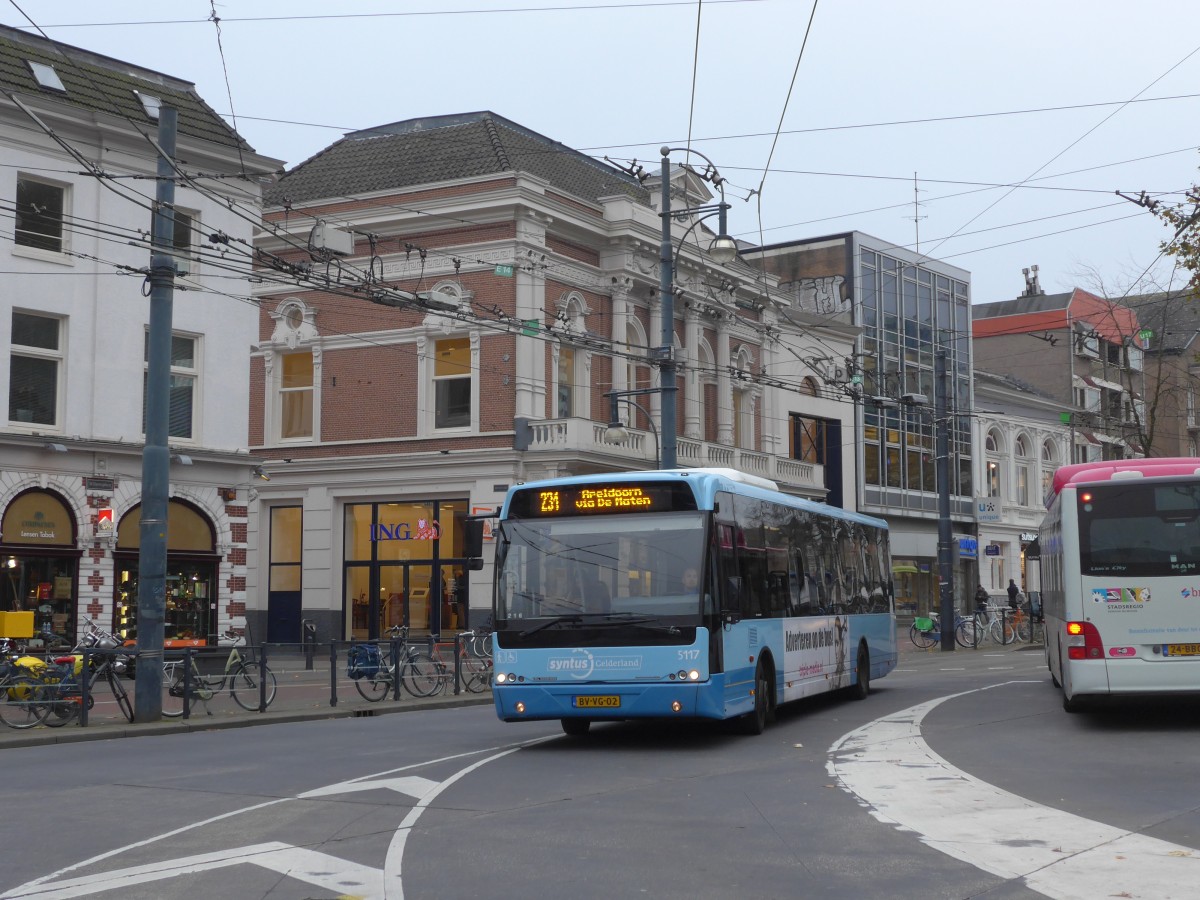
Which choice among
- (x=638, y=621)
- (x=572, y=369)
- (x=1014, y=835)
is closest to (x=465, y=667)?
(x=638, y=621)

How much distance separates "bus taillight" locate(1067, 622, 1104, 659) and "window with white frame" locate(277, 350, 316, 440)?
29.9m

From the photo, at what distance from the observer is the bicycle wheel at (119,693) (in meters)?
19.8

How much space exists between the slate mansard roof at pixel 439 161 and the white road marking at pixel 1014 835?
96.3 ft

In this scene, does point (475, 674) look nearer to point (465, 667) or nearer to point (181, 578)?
point (465, 667)

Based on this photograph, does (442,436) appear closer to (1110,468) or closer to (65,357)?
(65,357)

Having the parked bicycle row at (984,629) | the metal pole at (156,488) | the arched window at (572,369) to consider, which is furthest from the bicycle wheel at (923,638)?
the metal pole at (156,488)

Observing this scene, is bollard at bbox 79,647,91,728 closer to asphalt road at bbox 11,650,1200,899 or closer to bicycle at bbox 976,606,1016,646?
asphalt road at bbox 11,650,1200,899

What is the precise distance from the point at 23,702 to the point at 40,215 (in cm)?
1236

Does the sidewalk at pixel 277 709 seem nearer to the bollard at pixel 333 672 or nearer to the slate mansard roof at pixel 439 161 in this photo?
the bollard at pixel 333 672

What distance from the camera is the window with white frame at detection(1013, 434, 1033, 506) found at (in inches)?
2653

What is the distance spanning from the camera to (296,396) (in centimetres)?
4334

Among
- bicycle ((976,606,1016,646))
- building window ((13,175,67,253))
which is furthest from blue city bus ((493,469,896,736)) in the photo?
bicycle ((976,606,1016,646))

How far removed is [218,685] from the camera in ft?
70.9

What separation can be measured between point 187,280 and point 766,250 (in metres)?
35.8
